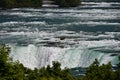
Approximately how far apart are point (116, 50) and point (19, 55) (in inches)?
385

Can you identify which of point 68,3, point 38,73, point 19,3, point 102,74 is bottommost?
point 68,3

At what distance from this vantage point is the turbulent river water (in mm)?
43125

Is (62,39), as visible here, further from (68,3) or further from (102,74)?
(68,3)

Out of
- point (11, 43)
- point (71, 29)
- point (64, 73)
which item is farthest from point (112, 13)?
point (64, 73)

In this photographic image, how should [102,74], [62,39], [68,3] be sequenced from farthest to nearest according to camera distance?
[68,3] < [62,39] < [102,74]

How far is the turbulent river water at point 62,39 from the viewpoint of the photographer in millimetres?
43125

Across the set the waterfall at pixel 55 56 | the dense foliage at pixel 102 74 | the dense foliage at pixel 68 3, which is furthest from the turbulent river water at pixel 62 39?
the dense foliage at pixel 68 3

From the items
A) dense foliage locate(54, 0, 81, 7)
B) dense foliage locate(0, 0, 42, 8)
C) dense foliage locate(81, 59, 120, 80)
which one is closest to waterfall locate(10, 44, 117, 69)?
dense foliage locate(81, 59, 120, 80)

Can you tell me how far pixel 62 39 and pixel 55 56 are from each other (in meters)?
8.55

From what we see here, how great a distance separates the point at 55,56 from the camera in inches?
1747

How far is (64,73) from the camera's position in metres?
21.0

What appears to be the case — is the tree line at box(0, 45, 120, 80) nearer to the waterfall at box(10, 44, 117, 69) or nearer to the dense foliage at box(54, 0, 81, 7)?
the waterfall at box(10, 44, 117, 69)

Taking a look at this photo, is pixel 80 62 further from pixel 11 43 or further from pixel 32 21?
pixel 32 21

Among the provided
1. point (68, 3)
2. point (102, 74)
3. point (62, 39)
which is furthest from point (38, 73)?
point (68, 3)
